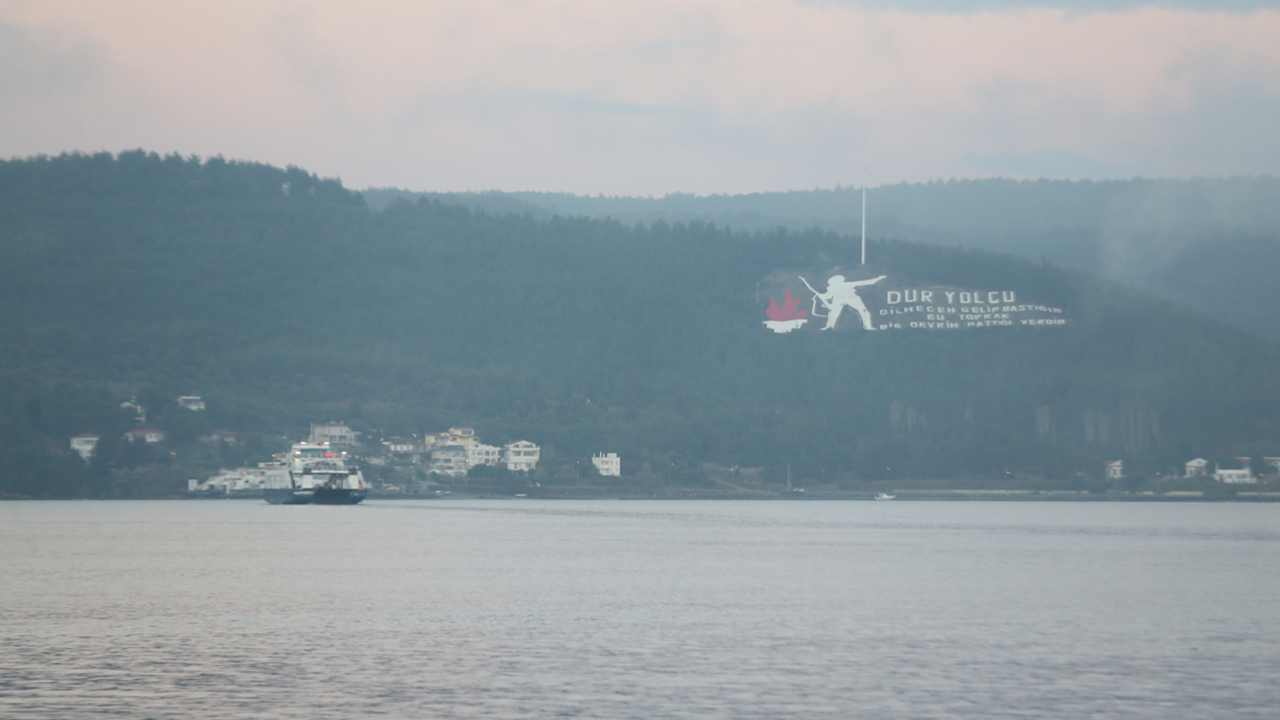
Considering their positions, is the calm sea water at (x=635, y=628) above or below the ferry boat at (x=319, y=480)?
below

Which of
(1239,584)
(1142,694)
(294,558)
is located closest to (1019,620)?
(1142,694)

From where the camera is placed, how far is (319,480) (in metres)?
175

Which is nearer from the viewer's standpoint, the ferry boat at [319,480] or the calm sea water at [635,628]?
the calm sea water at [635,628]

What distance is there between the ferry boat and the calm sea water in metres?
72.4

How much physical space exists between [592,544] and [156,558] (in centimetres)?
3088

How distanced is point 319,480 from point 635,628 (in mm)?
134955

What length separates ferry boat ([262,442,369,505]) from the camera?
172 meters

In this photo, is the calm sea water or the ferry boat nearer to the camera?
the calm sea water

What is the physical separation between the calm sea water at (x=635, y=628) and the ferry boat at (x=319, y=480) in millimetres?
72358

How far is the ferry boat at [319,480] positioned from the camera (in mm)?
172500

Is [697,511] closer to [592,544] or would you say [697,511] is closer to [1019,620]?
[592,544]

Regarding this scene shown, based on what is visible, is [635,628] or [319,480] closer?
[635,628]

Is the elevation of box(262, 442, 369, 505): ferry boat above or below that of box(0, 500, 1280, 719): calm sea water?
above

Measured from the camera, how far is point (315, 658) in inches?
1558
